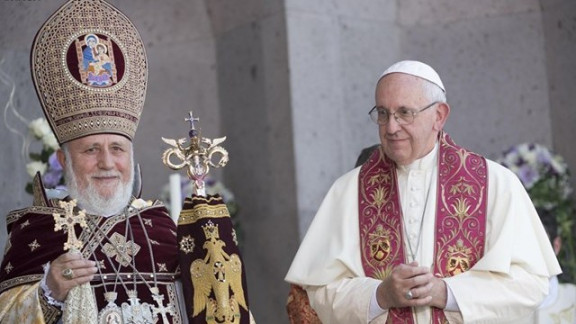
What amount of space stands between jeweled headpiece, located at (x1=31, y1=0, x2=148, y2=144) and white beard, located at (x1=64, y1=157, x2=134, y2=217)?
17 cm

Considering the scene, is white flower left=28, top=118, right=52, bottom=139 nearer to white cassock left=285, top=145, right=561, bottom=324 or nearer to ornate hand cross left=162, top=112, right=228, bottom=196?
white cassock left=285, top=145, right=561, bottom=324

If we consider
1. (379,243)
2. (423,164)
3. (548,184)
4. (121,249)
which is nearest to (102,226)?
(121,249)

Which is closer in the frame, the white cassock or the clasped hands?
the clasped hands

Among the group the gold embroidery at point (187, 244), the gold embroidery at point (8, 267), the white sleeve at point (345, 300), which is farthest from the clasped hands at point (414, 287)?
the gold embroidery at point (8, 267)

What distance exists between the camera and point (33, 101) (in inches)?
327

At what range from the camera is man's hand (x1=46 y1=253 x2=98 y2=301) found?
543 cm

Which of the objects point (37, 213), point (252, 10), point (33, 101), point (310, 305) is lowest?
point (310, 305)

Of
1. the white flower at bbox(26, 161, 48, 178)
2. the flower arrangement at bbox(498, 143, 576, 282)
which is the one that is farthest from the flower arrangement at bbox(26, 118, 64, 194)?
the flower arrangement at bbox(498, 143, 576, 282)

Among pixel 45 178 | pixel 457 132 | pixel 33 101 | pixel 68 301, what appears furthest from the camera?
pixel 457 132

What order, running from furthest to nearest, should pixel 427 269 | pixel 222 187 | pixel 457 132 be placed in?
pixel 457 132 → pixel 222 187 → pixel 427 269

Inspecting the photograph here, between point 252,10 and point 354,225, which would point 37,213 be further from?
point 252,10

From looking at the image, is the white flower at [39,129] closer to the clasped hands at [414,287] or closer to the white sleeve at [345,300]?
the white sleeve at [345,300]

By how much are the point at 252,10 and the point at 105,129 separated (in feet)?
11.4

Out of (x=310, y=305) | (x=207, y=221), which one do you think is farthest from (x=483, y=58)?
(x=207, y=221)
